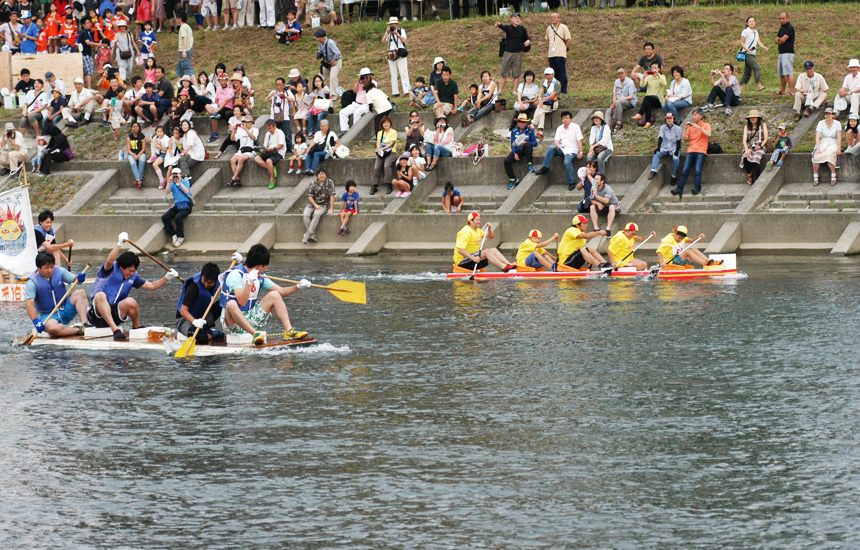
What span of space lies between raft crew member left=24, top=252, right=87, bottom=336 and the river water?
526mm

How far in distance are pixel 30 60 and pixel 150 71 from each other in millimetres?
5447

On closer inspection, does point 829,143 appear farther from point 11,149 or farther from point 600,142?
point 11,149

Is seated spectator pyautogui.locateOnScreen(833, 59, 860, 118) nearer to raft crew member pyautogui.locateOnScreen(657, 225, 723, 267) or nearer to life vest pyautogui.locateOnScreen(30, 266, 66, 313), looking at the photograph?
raft crew member pyautogui.locateOnScreen(657, 225, 723, 267)

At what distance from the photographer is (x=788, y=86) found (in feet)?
109

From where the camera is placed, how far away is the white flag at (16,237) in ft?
73.9

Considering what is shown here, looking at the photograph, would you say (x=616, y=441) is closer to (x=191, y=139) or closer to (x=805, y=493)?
(x=805, y=493)

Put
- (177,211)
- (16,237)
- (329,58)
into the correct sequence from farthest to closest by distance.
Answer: (329,58) < (177,211) < (16,237)

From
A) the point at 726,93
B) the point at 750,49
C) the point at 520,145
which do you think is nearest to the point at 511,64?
the point at 520,145

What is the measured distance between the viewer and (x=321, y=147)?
110 ft

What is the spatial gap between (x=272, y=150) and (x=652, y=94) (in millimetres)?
10416

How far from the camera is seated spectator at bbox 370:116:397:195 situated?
3222 centimetres

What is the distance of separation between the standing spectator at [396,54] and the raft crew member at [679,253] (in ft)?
43.2

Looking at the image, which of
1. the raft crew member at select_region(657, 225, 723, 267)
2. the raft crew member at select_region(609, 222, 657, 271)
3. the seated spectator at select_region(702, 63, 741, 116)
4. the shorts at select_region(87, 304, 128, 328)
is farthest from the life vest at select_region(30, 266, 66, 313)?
the seated spectator at select_region(702, 63, 741, 116)

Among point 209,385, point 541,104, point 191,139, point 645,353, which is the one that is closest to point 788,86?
point 541,104
